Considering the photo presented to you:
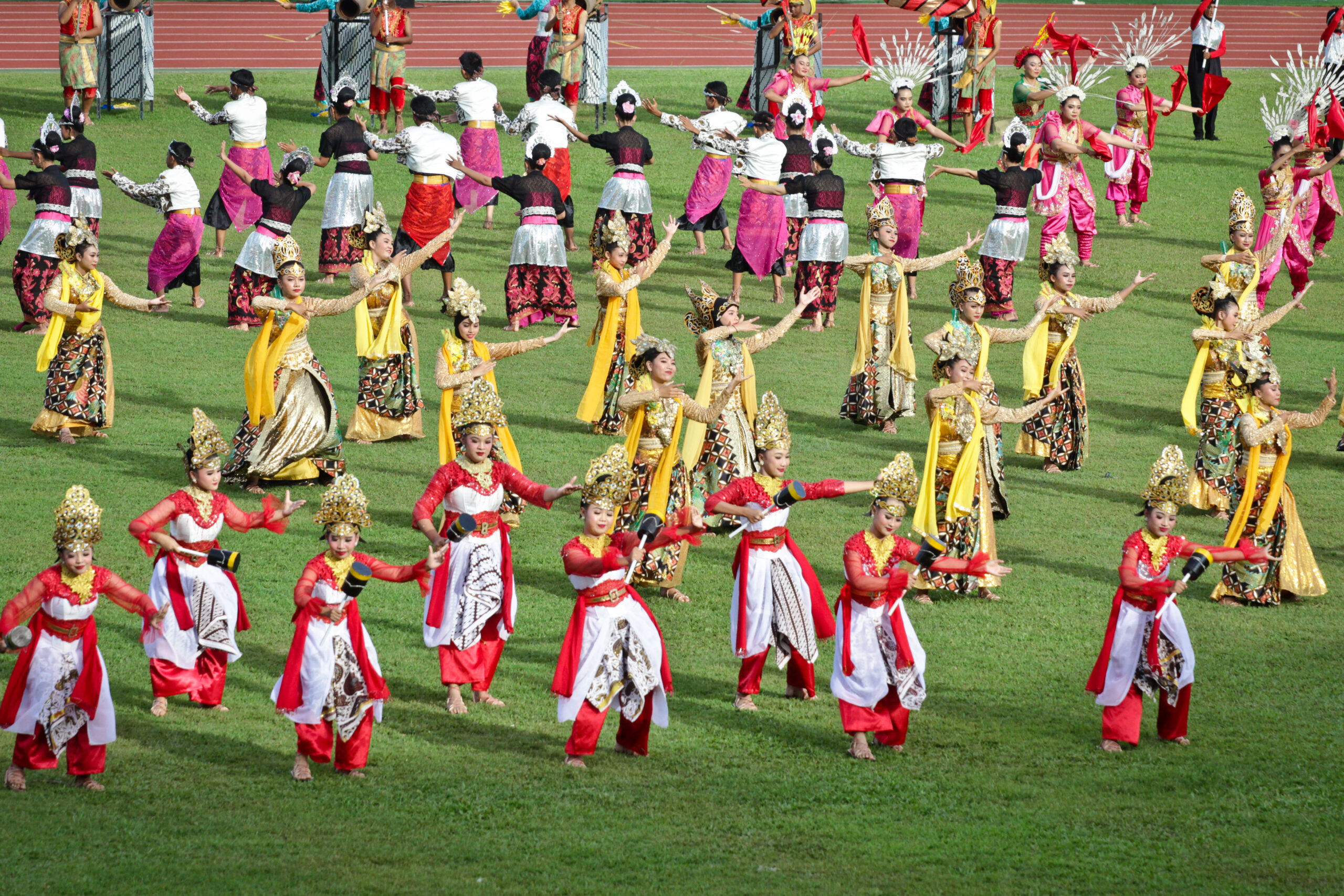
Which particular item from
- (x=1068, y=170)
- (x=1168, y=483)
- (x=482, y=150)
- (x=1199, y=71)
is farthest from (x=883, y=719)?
(x=1199, y=71)

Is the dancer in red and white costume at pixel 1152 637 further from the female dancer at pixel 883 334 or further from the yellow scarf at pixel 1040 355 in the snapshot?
the female dancer at pixel 883 334

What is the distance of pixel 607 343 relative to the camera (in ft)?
42.8

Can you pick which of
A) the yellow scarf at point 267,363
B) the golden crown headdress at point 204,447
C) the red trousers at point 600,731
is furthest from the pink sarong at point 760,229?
the red trousers at point 600,731

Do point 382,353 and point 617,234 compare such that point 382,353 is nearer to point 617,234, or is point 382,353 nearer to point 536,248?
point 617,234

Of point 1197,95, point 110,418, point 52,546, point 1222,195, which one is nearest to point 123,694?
point 52,546

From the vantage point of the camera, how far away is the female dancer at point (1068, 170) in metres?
18.5

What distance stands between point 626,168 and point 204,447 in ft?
30.8

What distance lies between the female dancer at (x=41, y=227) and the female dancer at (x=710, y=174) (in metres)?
5.94

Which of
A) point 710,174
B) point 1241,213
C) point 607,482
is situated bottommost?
point 607,482

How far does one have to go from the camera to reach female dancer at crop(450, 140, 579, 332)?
15594mm

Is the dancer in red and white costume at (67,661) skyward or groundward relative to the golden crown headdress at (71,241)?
groundward

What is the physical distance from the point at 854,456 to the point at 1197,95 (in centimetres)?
1463

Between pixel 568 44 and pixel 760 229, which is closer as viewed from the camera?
pixel 760 229

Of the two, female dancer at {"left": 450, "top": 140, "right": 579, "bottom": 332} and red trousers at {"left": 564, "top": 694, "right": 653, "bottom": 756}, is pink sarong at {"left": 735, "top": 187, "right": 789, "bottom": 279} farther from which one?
red trousers at {"left": 564, "top": 694, "right": 653, "bottom": 756}
